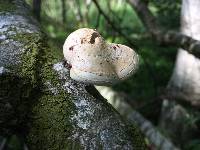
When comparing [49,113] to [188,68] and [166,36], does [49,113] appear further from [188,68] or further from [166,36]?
[188,68]

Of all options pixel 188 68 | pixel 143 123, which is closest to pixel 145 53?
pixel 188 68

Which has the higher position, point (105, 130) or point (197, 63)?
point (105, 130)

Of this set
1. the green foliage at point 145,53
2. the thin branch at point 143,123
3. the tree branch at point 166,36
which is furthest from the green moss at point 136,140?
the green foliage at point 145,53

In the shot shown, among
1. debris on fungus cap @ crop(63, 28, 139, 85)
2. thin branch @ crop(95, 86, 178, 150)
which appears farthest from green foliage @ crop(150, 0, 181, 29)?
debris on fungus cap @ crop(63, 28, 139, 85)

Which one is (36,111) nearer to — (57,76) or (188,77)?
(57,76)

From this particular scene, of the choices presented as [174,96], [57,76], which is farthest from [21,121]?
[174,96]

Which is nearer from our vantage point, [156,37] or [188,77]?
[156,37]
